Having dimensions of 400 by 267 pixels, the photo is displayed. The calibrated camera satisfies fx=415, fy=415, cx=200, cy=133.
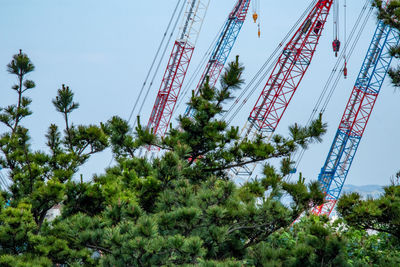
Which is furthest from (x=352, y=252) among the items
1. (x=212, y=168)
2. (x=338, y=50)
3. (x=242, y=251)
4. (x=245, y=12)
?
(x=245, y=12)

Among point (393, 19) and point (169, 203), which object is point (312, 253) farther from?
point (393, 19)

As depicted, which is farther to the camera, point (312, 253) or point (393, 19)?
point (393, 19)

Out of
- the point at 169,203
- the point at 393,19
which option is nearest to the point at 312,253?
the point at 169,203

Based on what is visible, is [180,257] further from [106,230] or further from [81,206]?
[81,206]

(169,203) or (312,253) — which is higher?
(169,203)

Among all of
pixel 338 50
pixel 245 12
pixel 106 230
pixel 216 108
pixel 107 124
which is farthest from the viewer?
pixel 245 12

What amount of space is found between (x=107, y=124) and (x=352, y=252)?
5295 mm

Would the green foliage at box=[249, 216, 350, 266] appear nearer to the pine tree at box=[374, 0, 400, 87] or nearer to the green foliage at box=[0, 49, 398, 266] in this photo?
the green foliage at box=[0, 49, 398, 266]

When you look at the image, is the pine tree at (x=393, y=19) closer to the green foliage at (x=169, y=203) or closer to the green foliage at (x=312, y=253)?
the green foliage at (x=169, y=203)

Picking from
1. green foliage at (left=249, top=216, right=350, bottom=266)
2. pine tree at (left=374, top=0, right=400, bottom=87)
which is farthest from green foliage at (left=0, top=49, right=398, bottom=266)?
pine tree at (left=374, top=0, right=400, bottom=87)

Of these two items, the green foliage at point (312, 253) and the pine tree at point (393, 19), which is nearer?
the green foliage at point (312, 253)

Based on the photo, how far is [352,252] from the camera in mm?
6695

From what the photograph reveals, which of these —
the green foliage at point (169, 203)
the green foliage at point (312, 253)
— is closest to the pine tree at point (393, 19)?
the green foliage at point (169, 203)

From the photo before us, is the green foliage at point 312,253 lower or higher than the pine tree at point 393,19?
lower
